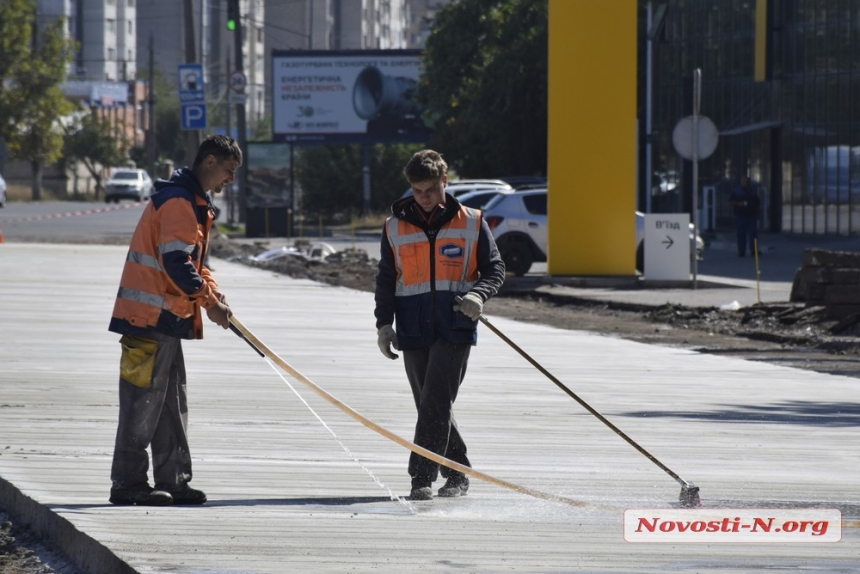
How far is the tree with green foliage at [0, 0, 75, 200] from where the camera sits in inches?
2901

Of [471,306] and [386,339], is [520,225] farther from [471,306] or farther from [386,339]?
[471,306]

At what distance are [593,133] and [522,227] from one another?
2.98 meters

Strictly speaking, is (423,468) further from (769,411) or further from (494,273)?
(769,411)

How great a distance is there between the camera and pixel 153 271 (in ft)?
21.3

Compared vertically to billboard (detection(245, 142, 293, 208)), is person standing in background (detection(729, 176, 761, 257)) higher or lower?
lower

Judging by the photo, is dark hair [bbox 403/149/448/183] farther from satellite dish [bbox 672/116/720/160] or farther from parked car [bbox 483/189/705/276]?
parked car [bbox 483/189/705/276]

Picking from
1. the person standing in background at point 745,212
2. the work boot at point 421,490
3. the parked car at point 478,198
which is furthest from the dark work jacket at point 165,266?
the person standing in background at point 745,212

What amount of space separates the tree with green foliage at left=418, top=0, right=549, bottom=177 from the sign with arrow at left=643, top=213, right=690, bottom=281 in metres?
26.2

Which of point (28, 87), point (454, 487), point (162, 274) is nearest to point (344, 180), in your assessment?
point (28, 87)

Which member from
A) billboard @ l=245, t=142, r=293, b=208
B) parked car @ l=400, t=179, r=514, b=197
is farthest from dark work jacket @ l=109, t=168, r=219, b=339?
billboard @ l=245, t=142, r=293, b=208

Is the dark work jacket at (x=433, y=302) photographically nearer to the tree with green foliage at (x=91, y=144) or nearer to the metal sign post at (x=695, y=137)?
the metal sign post at (x=695, y=137)

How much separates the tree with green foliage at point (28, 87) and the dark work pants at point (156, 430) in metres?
69.5

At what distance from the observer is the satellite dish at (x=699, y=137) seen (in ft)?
75.0

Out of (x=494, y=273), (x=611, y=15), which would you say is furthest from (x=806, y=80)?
(x=494, y=273)
